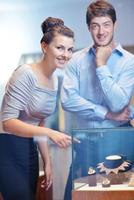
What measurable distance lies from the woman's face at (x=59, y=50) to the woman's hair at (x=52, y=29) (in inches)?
0.8

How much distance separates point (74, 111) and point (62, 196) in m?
0.44

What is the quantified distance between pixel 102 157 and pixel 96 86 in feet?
1.19

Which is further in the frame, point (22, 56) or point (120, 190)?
point (22, 56)

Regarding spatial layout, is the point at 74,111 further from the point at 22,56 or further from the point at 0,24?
the point at 0,24

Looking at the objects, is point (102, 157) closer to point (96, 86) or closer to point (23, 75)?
point (96, 86)

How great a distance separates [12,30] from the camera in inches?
69.6

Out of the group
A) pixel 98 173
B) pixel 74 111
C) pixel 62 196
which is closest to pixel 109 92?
pixel 74 111

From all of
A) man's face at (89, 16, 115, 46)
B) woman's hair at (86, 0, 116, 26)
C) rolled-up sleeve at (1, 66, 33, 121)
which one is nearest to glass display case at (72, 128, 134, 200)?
rolled-up sleeve at (1, 66, 33, 121)

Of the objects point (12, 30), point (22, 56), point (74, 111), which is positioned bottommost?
point (74, 111)

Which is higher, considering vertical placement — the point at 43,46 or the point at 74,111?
the point at 43,46

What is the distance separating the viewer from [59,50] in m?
1.71

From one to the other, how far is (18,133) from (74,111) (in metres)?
0.31

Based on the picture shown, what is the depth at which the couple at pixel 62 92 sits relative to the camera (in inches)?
66.6

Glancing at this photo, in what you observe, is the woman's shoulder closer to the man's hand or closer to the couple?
the couple
